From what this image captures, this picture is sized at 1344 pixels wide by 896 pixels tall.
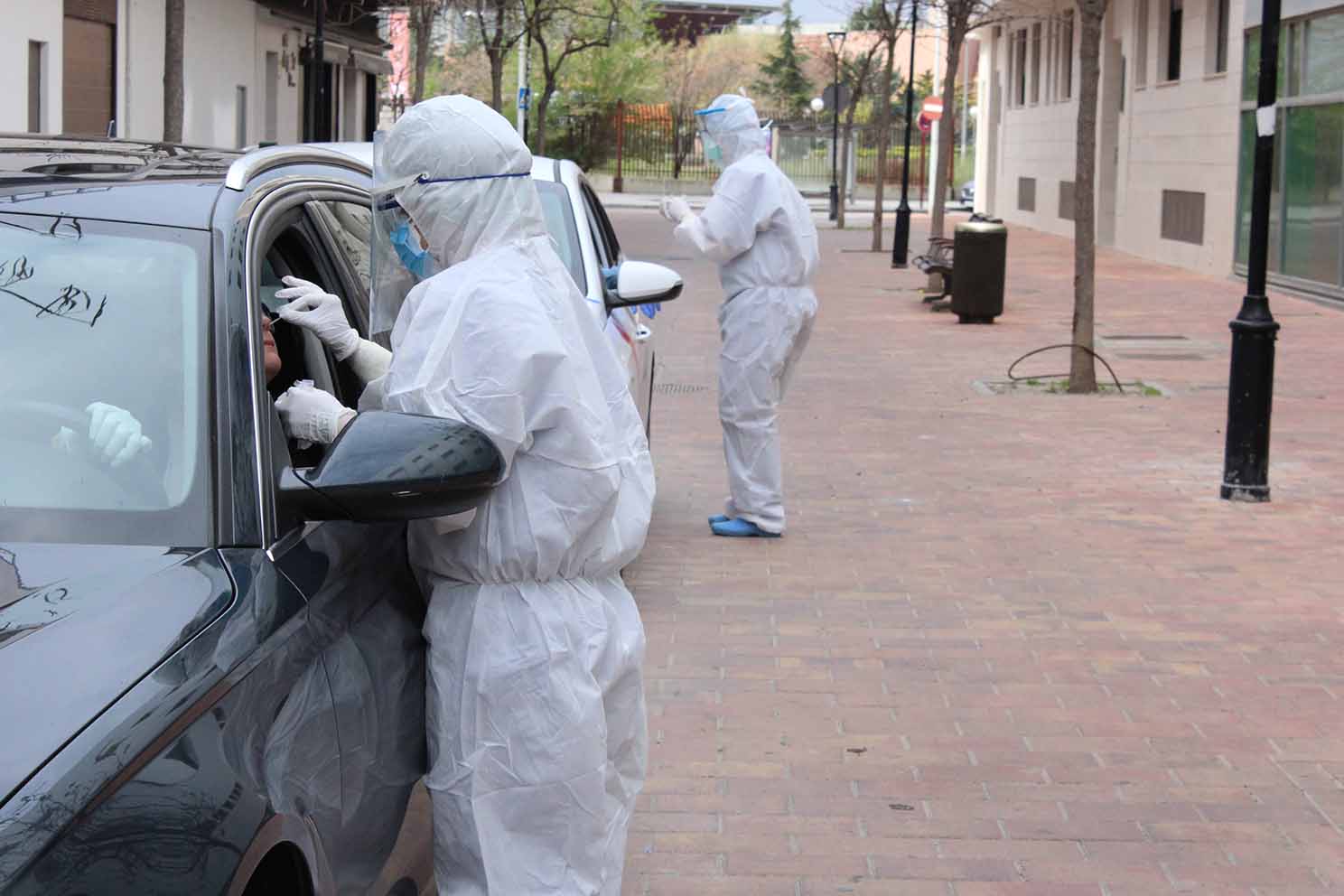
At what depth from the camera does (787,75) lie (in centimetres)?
8244

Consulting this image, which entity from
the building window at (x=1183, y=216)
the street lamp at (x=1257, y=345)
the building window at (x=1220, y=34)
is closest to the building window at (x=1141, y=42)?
the building window at (x=1183, y=216)

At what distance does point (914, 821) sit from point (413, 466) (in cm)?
259

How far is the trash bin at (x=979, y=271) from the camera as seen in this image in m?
19.4

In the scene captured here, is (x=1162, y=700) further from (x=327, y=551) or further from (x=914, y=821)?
(x=327, y=551)

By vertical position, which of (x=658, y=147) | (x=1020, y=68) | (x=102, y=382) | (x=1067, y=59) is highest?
(x=1020, y=68)

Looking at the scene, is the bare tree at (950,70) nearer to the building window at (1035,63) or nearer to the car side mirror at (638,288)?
the building window at (1035,63)

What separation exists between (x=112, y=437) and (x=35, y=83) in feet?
62.4

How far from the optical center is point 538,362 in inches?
128

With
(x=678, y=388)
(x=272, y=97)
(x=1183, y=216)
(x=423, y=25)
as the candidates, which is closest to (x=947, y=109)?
(x=1183, y=216)

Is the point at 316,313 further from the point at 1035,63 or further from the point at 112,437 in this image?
the point at 1035,63

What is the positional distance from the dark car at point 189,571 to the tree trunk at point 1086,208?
1062 centimetres

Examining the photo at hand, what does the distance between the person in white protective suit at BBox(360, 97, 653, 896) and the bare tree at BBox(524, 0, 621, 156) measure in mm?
25680

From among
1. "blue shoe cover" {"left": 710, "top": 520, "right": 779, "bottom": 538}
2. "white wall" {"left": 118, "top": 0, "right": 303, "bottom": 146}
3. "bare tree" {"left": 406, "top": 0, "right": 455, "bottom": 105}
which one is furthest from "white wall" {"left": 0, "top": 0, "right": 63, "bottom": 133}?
"blue shoe cover" {"left": 710, "top": 520, "right": 779, "bottom": 538}

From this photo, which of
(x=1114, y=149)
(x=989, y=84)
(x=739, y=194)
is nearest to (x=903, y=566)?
(x=739, y=194)
